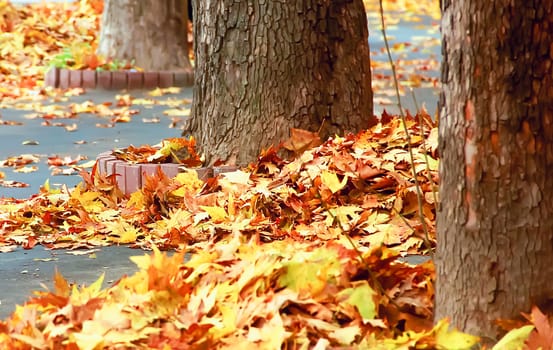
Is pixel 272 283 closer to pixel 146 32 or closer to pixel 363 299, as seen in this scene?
pixel 363 299

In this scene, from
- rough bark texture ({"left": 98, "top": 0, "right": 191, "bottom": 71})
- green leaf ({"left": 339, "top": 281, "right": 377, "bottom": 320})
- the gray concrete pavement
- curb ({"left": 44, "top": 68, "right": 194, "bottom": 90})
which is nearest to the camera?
green leaf ({"left": 339, "top": 281, "right": 377, "bottom": 320})

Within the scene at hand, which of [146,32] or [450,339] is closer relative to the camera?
[450,339]

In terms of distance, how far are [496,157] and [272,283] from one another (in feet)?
2.55

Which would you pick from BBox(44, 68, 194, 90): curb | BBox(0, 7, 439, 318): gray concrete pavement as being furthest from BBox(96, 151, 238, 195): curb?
BBox(44, 68, 194, 90): curb

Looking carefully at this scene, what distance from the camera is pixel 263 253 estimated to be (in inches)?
129

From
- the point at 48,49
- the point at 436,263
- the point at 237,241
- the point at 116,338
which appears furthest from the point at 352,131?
the point at 48,49

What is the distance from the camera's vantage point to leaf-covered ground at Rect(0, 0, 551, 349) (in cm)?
291

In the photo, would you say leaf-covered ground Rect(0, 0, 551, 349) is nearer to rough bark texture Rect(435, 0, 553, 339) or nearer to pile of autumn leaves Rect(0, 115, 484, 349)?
pile of autumn leaves Rect(0, 115, 484, 349)

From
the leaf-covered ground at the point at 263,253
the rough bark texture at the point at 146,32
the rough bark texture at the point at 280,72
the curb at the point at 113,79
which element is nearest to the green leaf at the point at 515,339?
the leaf-covered ground at the point at 263,253

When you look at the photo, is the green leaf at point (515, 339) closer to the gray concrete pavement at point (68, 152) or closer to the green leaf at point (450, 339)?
the green leaf at point (450, 339)

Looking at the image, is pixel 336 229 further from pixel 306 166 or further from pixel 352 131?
pixel 352 131

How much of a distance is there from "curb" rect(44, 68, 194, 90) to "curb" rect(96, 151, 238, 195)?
19.8 ft

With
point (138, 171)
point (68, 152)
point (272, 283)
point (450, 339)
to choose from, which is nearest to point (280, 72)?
point (138, 171)

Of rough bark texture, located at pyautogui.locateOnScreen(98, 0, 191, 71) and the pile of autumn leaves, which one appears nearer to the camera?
the pile of autumn leaves
